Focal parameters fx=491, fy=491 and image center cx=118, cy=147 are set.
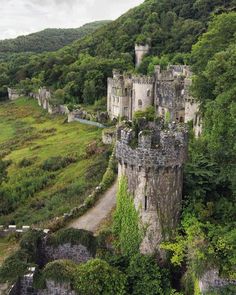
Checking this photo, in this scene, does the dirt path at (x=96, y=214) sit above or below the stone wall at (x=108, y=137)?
below

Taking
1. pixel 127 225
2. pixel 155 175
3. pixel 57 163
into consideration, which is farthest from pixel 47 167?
pixel 155 175

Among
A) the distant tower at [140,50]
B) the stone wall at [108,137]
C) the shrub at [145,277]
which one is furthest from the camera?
the distant tower at [140,50]

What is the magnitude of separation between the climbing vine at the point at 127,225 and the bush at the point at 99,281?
1648 millimetres

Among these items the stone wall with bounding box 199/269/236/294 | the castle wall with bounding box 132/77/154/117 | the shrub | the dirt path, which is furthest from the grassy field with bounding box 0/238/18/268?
the castle wall with bounding box 132/77/154/117

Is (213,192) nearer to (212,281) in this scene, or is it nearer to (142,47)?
(212,281)

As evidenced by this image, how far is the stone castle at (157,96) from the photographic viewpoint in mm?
49953

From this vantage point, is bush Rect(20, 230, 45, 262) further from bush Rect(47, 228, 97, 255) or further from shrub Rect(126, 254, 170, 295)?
shrub Rect(126, 254, 170, 295)

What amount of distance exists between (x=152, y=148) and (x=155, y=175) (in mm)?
1365

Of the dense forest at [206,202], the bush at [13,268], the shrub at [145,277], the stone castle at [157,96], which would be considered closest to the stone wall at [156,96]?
the stone castle at [157,96]

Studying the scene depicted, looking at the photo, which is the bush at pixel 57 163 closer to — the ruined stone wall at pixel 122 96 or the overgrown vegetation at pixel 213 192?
the ruined stone wall at pixel 122 96

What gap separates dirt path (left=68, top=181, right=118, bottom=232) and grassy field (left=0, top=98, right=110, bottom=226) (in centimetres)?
204

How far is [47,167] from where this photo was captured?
51000 millimetres

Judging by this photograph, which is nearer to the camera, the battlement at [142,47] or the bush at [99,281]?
the bush at [99,281]

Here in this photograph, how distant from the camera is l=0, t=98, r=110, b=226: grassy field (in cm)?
3881
